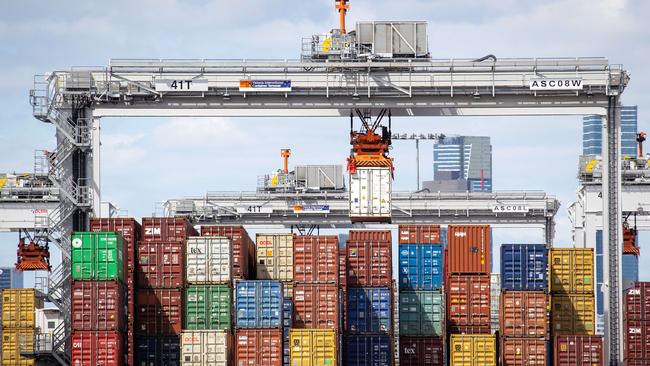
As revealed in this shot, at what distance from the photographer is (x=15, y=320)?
96312 millimetres

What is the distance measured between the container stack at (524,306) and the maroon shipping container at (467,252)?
170 cm

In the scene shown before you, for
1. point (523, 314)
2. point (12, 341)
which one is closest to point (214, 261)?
point (523, 314)

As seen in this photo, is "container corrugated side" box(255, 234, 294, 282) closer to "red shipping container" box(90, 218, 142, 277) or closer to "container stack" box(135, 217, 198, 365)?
"container stack" box(135, 217, 198, 365)

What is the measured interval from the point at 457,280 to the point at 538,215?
3183 cm

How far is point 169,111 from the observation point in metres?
76.8

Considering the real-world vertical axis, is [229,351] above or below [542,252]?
below

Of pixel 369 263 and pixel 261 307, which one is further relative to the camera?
pixel 369 263

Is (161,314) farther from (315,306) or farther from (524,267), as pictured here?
(524,267)

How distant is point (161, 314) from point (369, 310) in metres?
10.4

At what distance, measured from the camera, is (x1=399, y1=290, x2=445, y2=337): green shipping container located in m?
79.3

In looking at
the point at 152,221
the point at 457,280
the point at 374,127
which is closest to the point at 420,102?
the point at 374,127

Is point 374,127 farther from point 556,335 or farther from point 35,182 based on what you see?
point 35,182

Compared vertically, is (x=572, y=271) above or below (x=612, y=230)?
below

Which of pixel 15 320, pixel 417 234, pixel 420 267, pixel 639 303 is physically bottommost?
pixel 15 320
